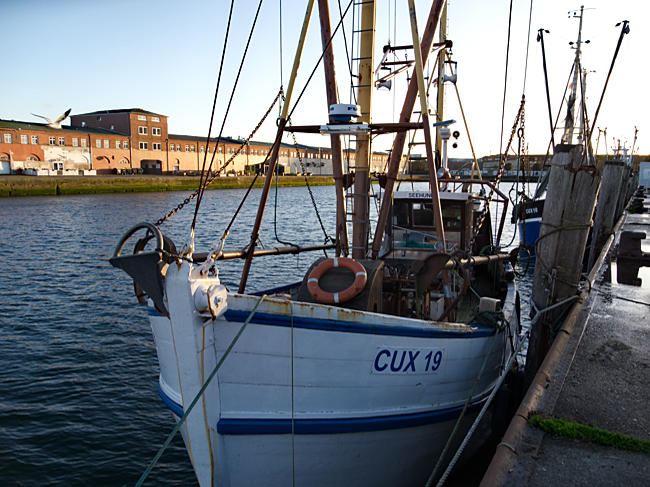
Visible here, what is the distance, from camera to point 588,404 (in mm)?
5461

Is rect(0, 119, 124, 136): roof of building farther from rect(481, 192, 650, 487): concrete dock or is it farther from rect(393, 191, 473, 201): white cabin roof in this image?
rect(481, 192, 650, 487): concrete dock

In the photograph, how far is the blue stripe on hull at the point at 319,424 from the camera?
4965 mm

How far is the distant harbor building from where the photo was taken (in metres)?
66.2

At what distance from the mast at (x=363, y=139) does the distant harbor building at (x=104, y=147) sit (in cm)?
5402

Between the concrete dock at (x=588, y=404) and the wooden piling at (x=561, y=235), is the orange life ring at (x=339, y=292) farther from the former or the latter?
the wooden piling at (x=561, y=235)

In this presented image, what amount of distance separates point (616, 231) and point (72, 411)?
21.5 meters

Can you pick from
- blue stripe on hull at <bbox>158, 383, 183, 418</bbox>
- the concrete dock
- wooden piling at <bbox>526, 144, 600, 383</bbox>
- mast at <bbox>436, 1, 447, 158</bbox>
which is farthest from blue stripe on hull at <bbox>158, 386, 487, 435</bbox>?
mast at <bbox>436, 1, 447, 158</bbox>

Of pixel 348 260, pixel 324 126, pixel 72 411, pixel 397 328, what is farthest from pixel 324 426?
pixel 72 411

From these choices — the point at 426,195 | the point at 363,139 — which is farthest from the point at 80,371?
the point at 426,195

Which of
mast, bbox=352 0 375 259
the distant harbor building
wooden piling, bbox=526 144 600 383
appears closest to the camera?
mast, bbox=352 0 375 259

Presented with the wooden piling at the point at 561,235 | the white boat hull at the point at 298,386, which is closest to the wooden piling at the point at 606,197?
the wooden piling at the point at 561,235

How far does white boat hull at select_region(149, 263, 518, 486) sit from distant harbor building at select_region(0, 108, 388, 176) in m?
57.1

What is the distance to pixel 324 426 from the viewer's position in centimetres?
523

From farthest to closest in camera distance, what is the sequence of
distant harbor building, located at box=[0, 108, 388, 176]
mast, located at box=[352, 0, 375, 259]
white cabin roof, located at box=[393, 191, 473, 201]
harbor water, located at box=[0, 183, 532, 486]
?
distant harbor building, located at box=[0, 108, 388, 176]
white cabin roof, located at box=[393, 191, 473, 201]
harbor water, located at box=[0, 183, 532, 486]
mast, located at box=[352, 0, 375, 259]
